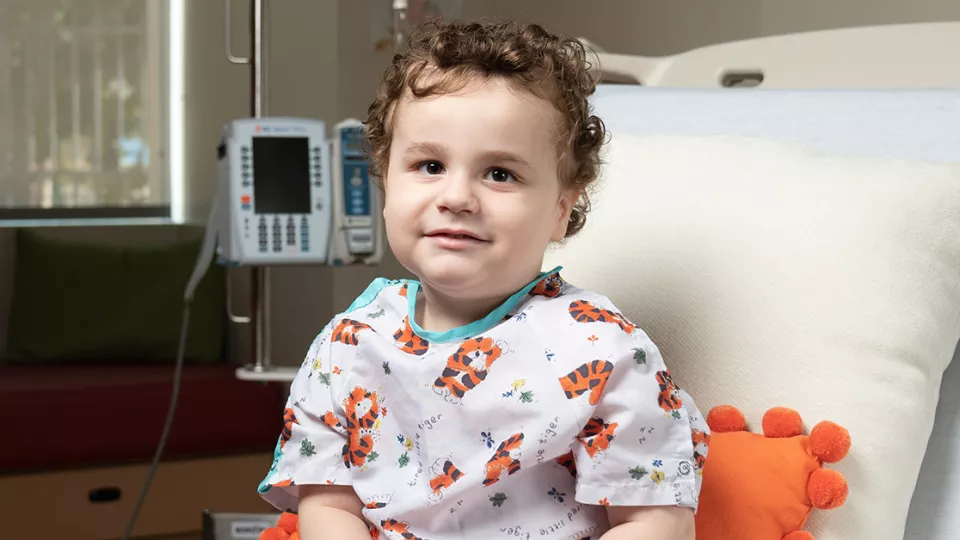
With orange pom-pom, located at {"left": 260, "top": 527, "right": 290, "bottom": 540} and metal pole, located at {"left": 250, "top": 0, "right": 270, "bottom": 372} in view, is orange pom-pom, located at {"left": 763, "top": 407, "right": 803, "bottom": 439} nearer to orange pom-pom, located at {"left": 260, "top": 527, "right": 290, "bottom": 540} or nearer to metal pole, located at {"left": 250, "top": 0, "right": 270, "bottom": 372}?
orange pom-pom, located at {"left": 260, "top": 527, "right": 290, "bottom": 540}

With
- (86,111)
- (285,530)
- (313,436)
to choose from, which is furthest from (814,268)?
(86,111)

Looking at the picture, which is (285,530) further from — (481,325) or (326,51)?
(326,51)

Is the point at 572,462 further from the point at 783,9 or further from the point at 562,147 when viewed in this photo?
the point at 783,9

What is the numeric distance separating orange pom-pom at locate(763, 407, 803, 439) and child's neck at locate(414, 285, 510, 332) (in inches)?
9.9

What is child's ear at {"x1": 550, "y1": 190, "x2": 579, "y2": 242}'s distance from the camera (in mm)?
889

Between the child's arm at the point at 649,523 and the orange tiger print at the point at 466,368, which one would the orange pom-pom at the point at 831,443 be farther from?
the orange tiger print at the point at 466,368

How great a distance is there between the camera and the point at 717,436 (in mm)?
925

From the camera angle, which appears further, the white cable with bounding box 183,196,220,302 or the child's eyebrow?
the white cable with bounding box 183,196,220,302

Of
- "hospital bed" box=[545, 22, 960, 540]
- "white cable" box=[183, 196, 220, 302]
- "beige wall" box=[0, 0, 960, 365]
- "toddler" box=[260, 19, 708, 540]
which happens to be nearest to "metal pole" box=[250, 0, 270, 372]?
"white cable" box=[183, 196, 220, 302]

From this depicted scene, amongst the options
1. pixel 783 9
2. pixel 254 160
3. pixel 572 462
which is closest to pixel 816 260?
pixel 572 462

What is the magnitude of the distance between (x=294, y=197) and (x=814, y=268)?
50.8 inches

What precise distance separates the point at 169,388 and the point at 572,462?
2.34 m

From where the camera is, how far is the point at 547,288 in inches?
35.0

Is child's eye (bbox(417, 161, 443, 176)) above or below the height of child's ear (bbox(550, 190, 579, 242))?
above
